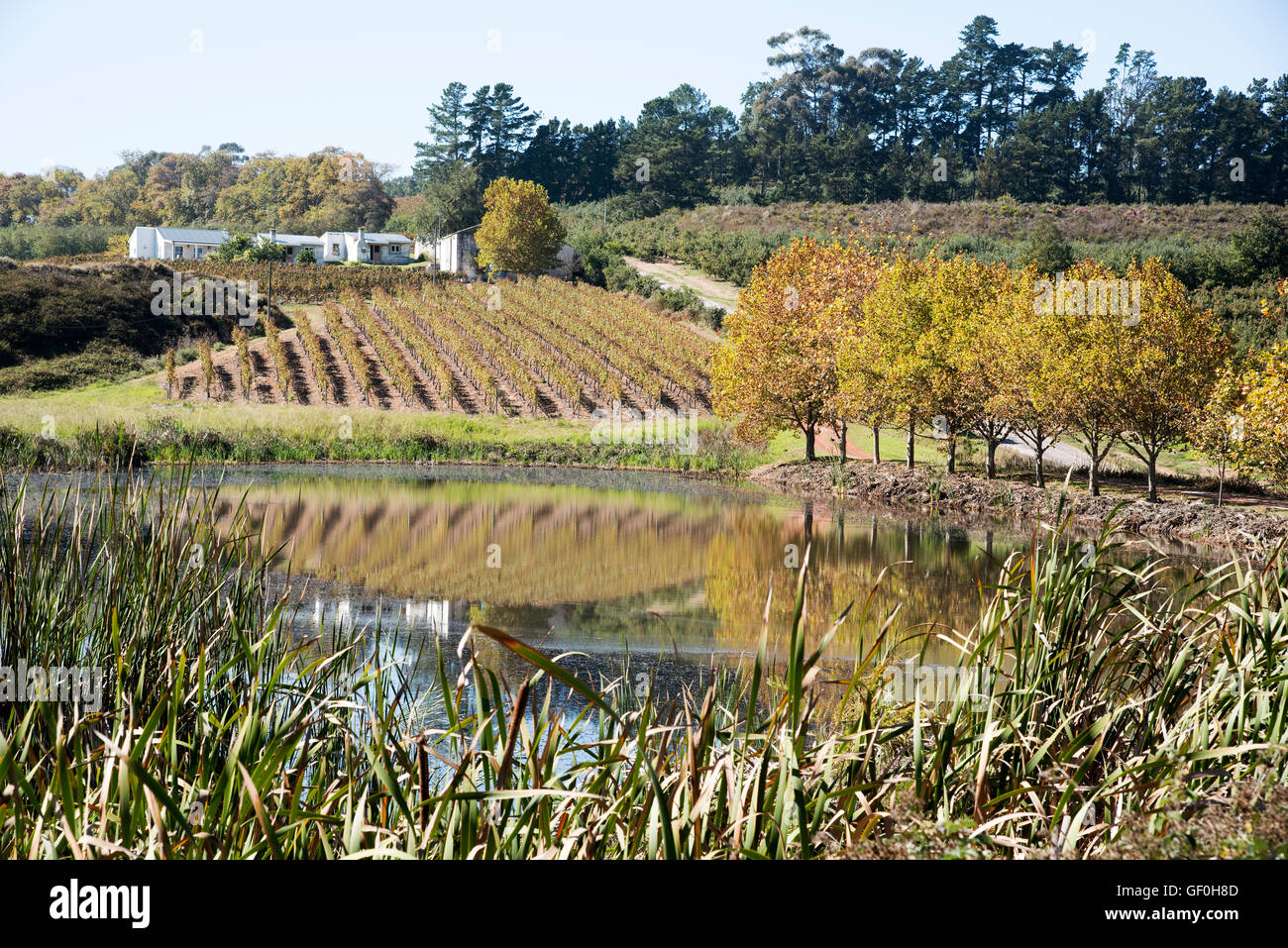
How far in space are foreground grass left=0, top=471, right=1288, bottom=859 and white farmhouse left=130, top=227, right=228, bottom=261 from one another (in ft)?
217

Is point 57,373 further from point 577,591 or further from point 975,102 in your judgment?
point 975,102

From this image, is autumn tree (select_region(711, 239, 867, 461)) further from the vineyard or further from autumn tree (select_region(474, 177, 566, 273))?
autumn tree (select_region(474, 177, 566, 273))

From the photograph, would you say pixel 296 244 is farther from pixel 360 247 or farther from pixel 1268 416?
pixel 1268 416

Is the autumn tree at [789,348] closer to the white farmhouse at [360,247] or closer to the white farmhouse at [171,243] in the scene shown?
the white farmhouse at [360,247]

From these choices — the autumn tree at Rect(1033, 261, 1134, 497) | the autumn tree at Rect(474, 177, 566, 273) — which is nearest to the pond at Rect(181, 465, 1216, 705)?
the autumn tree at Rect(1033, 261, 1134, 497)

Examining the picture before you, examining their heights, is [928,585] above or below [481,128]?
below

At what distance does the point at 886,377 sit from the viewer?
82.2 feet

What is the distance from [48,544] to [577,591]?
788 cm

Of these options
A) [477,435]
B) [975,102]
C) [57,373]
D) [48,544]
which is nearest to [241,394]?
[57,373]

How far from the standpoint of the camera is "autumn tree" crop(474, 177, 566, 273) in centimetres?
5475

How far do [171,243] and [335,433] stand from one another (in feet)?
143
